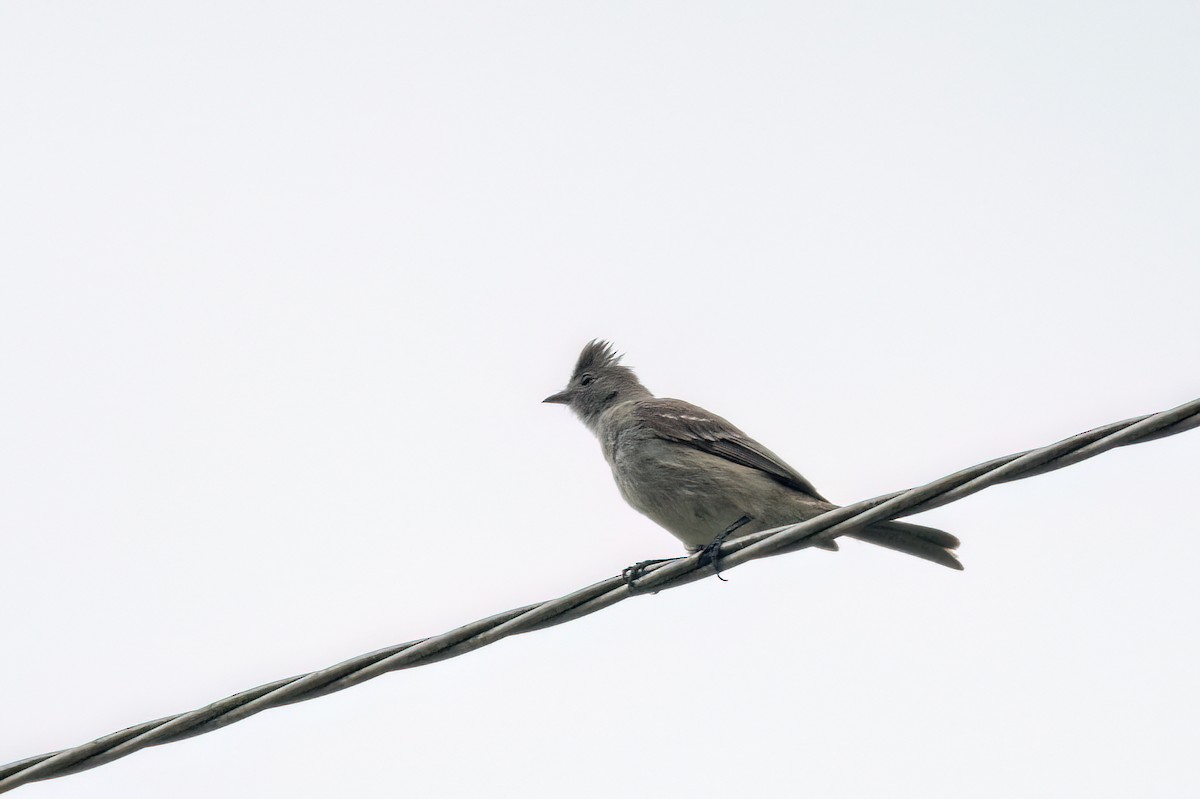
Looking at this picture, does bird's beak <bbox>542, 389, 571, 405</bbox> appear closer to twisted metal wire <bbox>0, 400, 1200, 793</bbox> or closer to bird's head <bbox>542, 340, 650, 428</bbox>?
bird's head <bbox>542, 340, 650, 428</bbox>

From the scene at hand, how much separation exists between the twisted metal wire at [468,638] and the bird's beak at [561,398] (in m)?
5.78

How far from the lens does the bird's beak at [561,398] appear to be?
10.0 meters

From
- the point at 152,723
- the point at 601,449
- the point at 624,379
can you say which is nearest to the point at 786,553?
the point at 152,723

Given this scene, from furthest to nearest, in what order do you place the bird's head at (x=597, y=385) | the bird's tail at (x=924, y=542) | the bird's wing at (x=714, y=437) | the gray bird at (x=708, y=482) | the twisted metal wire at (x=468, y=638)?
the bird's head at (x=597, y=385), the bird's wing at (x=714, y=437), the gray bird at (x=708, y=482), the bird's tail at (x=924, y=542), the twisted metal wire at (x=468, y=638)

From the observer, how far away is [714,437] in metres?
7.78

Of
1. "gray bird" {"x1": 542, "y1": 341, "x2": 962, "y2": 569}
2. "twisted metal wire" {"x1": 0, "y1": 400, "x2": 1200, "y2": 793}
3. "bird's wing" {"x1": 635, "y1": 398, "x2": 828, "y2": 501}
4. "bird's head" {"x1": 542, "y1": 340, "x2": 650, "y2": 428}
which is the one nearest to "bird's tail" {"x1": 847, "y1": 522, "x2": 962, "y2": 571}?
"gray bird" {"x1": 542, "y1": 341, "x2": 962, "y2": 569}

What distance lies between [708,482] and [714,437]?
546 mm

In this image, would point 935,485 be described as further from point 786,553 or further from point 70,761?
point 70,761

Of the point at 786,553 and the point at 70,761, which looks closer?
the point at 70,761

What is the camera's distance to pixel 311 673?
3.95 metres

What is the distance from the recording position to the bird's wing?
24.3 ft

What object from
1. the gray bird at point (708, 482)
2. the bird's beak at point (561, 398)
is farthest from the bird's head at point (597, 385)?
the gray bird at point (708, 482)

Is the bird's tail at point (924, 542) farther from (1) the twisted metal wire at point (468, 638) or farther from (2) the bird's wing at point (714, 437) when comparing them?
(1) the twisted metal wire at point (468, 638)

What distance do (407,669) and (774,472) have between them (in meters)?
3.82
